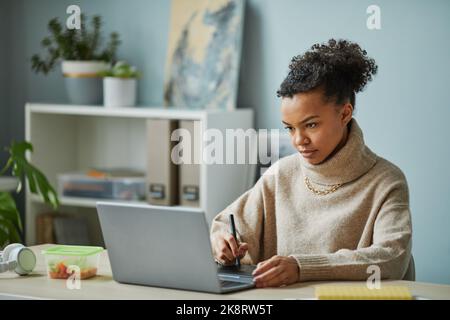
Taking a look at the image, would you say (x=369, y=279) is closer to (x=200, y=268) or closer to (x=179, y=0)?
(x=200, y=268)

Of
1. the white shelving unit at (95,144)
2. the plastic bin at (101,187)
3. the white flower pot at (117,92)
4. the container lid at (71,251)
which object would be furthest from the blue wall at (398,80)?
the container lid at (71,251)

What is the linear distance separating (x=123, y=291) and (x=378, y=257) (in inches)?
24.0

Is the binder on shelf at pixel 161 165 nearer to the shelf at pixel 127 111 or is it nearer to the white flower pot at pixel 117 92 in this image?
the shelf at pixel 127 111

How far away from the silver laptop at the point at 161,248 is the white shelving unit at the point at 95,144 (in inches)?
64.0

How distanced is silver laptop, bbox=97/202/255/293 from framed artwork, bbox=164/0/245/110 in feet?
6.07

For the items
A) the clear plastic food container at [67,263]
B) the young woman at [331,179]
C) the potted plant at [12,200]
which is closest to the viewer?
the clear plastic food container at [67,263]

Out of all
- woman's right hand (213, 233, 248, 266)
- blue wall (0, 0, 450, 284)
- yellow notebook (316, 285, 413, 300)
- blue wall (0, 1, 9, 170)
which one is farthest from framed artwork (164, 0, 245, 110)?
yellow notebook (316, 285, 413, 300)

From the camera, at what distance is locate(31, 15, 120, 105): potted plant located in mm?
3912

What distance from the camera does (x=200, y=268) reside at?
1.81 meters

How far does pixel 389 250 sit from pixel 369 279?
3.4 inches

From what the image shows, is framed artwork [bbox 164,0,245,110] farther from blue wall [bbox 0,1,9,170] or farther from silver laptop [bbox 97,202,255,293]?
silver laptop [bbox 97,202,255,293]

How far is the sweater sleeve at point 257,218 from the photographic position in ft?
7.68

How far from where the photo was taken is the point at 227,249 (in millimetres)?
2145
